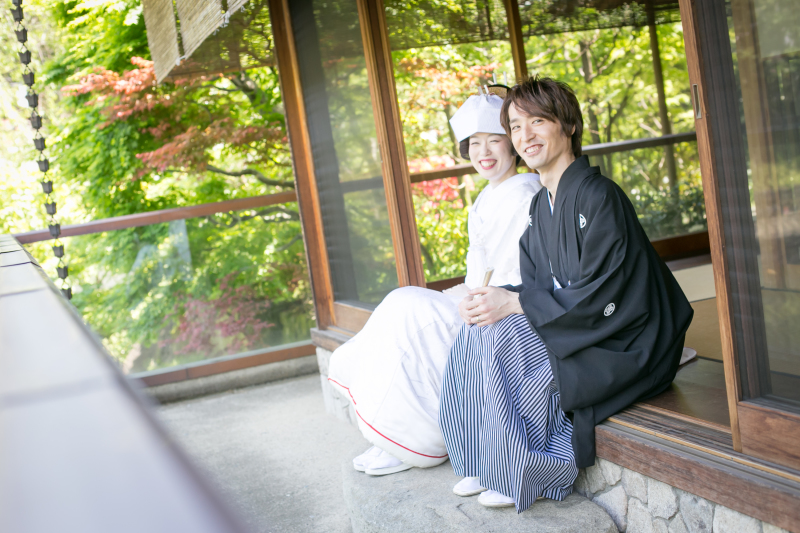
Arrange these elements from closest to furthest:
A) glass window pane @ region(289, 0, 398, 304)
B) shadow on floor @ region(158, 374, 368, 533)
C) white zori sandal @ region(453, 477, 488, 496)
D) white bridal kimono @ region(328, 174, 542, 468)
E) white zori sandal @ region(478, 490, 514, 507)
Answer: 1. white zori sandal @ region(478, 490, 514, 507)
2. white zori sandal @ region(453, 477, 488, 496)
3. white bridal kimono @ region(328, 174, 542, 468)
4. shadow on floor @ region(158, 374, 368, 533)
5. glass window pane @ region(289, 0, 398, 304)

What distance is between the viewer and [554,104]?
217 centimetres

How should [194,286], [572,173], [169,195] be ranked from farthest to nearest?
[169,195]
[194,286]
[572,173]

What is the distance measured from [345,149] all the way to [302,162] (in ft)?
1.98

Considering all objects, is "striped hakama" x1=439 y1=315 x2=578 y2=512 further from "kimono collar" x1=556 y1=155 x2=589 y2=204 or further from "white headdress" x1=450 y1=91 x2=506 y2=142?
"white headdress" x1=450 y1=91 x2=506 y2=142

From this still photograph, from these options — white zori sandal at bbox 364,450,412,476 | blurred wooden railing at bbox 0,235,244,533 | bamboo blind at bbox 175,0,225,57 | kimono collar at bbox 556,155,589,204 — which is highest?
bamboo blind at bbox 175,0,225,57

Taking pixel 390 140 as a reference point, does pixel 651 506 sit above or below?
below

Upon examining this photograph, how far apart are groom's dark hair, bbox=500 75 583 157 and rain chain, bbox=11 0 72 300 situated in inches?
124

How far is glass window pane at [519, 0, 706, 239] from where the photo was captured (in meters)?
5.59

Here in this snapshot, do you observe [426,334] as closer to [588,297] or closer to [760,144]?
[588,297]

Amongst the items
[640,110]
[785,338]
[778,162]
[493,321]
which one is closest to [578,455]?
[493,321]

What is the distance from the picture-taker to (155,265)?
5047 millimetres

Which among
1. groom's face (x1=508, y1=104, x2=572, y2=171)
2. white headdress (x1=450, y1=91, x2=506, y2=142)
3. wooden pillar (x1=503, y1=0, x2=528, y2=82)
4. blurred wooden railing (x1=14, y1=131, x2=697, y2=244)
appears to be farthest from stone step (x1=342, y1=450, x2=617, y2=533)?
wooden pillar (x1=503, y1=0, x2=528, y2=82)

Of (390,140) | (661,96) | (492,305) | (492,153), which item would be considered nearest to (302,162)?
(390,140)

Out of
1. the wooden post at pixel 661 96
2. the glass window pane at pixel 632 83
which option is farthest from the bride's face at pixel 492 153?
the wooden post at pixel 661 96
